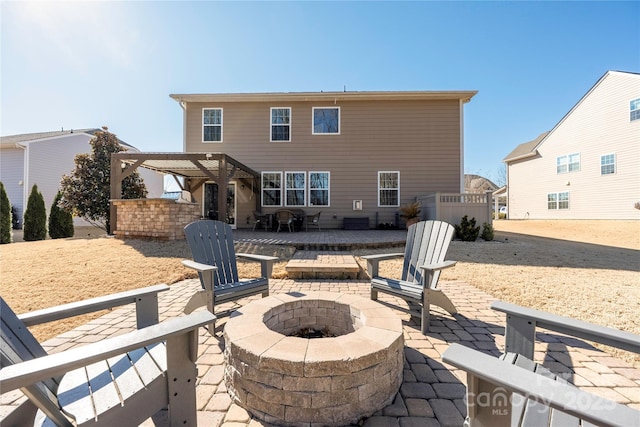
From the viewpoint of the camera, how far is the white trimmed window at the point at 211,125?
33.6 ft

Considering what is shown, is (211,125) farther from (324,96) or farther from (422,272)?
(422,272)

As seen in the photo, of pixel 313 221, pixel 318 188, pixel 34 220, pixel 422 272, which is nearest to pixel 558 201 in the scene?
pixel 318 188

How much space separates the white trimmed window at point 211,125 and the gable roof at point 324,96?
53 centimetres

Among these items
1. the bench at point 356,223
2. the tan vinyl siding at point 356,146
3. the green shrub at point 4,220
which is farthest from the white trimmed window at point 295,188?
the green shrub at point 4,220

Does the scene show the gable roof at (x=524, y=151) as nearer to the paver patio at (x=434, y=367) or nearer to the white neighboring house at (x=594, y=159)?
the white neighboring house at (x=594, y=159)

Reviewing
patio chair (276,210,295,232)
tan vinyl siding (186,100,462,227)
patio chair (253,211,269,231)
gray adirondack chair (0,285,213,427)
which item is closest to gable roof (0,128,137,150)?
tan vinyl siding (186,100,462,227)

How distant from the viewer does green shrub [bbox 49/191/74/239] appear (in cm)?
957

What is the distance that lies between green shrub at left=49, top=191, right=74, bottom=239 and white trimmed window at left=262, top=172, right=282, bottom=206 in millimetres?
7527

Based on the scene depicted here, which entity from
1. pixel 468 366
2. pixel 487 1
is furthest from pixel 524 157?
pixel 468 366

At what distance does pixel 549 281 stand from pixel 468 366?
4.61m

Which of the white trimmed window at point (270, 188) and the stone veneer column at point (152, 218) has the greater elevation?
the white trimmed window at point (270, 188)

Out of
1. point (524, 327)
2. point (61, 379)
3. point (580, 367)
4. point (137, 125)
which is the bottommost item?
point (580, 367)

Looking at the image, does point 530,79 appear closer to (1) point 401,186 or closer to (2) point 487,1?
(2) point 487,1

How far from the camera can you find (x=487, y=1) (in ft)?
22.9
